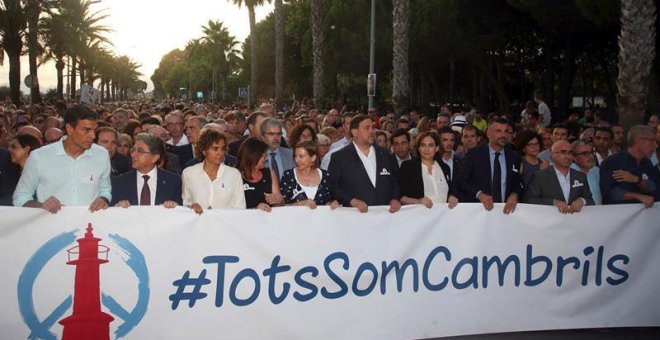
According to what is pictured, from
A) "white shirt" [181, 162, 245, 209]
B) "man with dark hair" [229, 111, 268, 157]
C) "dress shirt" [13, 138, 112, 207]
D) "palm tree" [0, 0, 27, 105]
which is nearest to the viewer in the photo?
"dress shirt" [13, 138, 112, 207]

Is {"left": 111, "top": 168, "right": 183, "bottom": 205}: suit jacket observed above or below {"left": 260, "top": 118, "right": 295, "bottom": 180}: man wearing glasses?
below

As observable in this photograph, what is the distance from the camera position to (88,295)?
5371 millimetres

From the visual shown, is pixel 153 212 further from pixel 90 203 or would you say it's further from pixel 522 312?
pixel 522 312

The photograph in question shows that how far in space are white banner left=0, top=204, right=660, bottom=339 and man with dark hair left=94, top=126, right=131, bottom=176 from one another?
85.8 inches

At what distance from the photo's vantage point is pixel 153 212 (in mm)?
5578

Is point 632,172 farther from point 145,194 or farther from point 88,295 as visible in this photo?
point 88,295

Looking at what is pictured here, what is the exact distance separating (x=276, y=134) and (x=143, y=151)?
1759mm

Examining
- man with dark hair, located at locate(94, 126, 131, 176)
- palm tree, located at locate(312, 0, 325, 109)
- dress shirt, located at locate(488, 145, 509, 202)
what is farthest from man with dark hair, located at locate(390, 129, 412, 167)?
palm tree, located at locate(312, 0, 325, 109)

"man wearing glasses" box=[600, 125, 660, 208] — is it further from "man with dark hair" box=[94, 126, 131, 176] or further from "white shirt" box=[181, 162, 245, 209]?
"man with dark hair" box=[94, 126, 131, 176]

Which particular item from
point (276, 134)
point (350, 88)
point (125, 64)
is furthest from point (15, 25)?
point (125, 64)

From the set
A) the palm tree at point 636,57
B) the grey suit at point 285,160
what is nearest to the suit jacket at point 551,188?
the grey suit at point 285,160

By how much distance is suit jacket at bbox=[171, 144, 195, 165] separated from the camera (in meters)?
9.04

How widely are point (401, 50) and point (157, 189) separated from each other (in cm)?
1713

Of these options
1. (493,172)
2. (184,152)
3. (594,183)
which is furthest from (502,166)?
(184,152)
